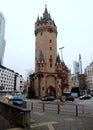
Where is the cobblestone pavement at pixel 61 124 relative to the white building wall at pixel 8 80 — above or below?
below

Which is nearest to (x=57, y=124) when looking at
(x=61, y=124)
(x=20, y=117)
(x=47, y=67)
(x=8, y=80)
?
(x=61, y=124)

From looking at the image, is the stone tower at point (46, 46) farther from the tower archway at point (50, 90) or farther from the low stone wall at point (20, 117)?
the low stone wall at point (20, 117)

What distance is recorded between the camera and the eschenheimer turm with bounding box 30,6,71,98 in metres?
70.4

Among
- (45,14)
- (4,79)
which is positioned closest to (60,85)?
(45,14)

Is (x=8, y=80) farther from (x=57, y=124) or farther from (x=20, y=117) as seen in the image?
(x=20, y=117)

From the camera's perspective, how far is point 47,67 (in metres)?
72.1

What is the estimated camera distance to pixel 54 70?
72.8 meters

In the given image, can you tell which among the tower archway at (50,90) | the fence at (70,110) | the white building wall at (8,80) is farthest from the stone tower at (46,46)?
the white building wall at (8,80)

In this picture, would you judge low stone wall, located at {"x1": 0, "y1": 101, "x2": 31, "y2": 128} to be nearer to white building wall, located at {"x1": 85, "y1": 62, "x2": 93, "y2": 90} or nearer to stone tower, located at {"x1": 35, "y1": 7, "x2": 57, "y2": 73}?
stone tower, located at {"x1": 35, "y1": 7, "x2": 57, "y2": 73}

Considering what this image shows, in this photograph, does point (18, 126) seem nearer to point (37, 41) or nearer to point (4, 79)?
point (37, 41)

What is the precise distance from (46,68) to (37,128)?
60638mm

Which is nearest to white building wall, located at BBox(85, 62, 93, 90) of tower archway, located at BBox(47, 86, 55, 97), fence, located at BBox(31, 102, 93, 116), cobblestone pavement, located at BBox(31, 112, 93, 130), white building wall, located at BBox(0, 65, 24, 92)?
white building wall, located at BBox(0, 65, 24, 92)

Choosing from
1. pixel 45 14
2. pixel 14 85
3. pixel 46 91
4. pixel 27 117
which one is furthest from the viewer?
pixel 14 85

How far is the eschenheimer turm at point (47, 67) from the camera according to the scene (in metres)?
70.4
